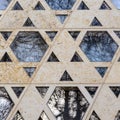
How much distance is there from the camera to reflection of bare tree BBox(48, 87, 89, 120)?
303 cm

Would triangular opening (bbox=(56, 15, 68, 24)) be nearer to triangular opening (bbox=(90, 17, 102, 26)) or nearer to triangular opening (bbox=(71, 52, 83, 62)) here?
triangular opening (bbox=(90, 17, 102, 26))

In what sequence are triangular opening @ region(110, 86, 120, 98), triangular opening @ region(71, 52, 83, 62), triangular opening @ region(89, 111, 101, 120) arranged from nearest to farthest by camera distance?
triangular opening @ region(89, 111, 101, 120) → triangular opening @ region(110, 86, 120, 98) → triangular opening @ region(71, 52, 83, 62)

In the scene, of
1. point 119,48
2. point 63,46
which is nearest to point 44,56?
point 63,46

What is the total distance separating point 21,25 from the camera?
344 centimetres

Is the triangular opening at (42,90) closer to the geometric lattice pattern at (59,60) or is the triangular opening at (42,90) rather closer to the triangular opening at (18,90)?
the geometric lattice pattern at (59,60)

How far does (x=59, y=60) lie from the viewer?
10.6 ft

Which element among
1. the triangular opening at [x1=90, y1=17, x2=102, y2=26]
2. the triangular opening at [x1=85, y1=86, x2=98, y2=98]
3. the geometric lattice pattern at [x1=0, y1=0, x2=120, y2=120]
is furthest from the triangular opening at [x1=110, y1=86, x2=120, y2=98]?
the triangular opening at [x1=90, y1=17, x2=102, y2=26]

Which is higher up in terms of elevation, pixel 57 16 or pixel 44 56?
pixel 57 16

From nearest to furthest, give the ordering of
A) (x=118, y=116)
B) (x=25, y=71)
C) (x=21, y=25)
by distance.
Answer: (x=118, y=116)
(x=25, y=71)
(x=21, y=25)

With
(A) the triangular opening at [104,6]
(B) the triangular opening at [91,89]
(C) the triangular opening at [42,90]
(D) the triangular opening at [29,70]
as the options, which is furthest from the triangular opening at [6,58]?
(A) the triangular opening at [104,6]

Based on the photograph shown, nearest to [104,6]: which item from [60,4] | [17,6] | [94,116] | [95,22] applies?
[95,22]

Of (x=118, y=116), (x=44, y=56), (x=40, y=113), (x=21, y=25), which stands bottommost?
(x=40, y=113)

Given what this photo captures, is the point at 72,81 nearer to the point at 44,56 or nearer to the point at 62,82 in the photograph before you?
the point at 62,82

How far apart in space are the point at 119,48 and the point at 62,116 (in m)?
0.81
